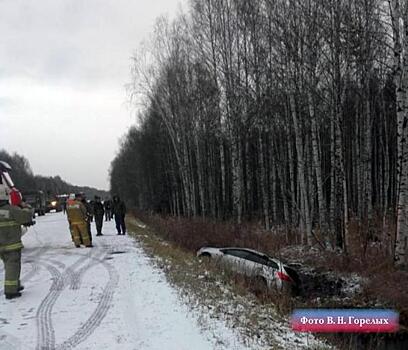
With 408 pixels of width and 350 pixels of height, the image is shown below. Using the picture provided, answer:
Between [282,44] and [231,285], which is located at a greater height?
[282,44]

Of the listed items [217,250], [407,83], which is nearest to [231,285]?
[217,250]

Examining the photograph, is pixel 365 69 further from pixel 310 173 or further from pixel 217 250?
pixel 217 250

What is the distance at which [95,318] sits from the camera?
6965 mm

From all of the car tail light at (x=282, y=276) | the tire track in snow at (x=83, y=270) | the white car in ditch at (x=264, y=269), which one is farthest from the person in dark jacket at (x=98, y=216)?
the car tail light at (x=282, y=276)

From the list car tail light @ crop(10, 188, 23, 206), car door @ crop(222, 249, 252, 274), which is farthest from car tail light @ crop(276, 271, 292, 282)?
car tail light @ crop(10, 188, 23, 206)

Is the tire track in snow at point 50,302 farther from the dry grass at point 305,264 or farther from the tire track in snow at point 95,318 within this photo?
the dry grass at point 305,264

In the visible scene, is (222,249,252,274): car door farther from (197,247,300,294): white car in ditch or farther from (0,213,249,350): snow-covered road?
(0,213,249,350): snow-covered road

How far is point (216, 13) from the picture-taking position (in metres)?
23.8

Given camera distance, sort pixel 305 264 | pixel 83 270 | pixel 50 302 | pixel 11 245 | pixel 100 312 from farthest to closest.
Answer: pixel 305 264 < pixel 83 270 < pixel 11 245 < pixel 50 302 < pixel 100 312

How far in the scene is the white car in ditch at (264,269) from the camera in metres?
11.9

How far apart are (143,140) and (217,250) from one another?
38.7 m

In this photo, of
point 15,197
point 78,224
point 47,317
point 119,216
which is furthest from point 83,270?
point 119,216

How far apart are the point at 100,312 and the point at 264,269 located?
5838 millimetres

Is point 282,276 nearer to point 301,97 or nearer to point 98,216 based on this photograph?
point 301,97
